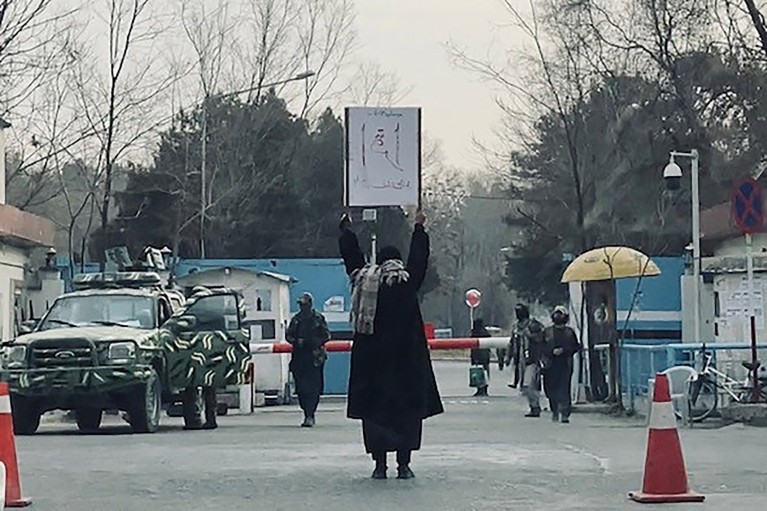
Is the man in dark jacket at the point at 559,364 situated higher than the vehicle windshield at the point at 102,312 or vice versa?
the vehicle windshield at the point at 102,312

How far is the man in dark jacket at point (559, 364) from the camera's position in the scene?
2425cm

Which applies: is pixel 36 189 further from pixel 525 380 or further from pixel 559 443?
pixel 559 443

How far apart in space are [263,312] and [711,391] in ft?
51.0

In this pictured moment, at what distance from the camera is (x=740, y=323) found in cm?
2711

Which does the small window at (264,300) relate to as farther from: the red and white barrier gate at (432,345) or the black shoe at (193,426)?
the black shoe at (193,426)

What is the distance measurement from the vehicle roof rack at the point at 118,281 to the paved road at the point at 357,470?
9.08ft

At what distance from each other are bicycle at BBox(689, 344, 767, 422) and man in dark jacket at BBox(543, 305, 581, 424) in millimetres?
3005

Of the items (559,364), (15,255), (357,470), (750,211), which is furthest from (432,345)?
(357,470)

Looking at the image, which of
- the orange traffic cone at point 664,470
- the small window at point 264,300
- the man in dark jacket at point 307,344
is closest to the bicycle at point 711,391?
the man in dark jacket at point 307,344

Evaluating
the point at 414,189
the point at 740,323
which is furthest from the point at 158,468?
the point at 740,323

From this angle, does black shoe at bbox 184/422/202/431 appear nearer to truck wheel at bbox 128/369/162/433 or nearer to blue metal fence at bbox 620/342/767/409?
truck wheel at bbox 128/369/162/433

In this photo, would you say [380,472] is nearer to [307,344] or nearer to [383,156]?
[383,156]

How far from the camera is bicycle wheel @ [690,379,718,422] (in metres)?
21.3

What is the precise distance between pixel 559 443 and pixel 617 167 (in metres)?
24.7
